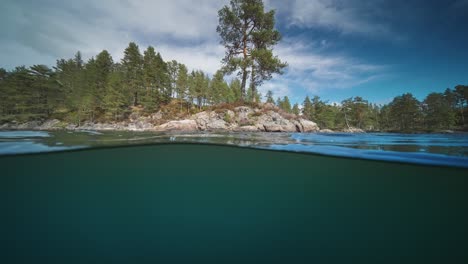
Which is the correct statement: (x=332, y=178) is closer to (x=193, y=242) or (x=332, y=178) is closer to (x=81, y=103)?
(x=193, y=242)

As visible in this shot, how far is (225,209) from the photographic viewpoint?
24.0ft

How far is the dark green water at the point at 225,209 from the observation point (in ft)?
13.4

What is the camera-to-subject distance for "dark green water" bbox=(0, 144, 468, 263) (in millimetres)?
4091

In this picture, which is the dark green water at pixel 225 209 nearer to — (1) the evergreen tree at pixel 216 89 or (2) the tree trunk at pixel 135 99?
(2) the tree trunk at pixel 135 99

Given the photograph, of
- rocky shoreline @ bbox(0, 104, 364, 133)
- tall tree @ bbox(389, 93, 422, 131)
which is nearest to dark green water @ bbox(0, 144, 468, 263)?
rocky shoreline @ bbox(0, 104, 364, 133)

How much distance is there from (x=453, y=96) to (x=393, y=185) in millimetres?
68484

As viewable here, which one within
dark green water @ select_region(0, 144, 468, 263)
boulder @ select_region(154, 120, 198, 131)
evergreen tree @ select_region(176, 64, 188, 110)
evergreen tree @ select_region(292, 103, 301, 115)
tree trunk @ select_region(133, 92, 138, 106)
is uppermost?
evergreen tree @ select_region(176, 64, 188, 110)

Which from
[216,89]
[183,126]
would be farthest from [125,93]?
[183,126]

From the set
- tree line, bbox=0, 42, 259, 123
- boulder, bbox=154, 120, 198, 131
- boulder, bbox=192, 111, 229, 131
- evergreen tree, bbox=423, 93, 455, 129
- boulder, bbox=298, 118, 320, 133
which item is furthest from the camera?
evergreen tree, bbox=423, 93, 455, 129

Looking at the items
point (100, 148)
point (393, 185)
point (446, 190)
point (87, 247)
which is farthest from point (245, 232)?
point (446, 190)

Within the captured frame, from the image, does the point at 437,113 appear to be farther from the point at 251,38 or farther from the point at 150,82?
the point at 150,82

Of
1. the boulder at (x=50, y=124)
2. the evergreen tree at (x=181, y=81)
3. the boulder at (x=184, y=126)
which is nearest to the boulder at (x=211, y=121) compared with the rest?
the boulder at (x=184, y=126)

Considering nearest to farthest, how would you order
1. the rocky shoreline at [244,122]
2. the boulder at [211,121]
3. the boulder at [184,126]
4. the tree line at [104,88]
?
the rocky shoreline at [244,122] → the boulder at [211,121] → the boulder at [184,126] → the tree line at [104,88]

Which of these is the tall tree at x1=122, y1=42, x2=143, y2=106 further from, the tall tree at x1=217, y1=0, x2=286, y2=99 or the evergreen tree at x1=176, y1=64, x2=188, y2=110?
the tall tree at x1=217, y1=0, x2=286, y2=99
